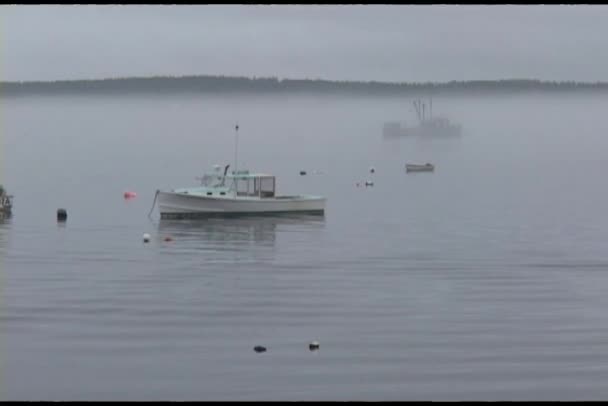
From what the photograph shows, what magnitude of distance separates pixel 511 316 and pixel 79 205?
241 feet

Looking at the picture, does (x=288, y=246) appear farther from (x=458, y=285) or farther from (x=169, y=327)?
(x=169, y=327)

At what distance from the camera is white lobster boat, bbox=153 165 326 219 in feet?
304

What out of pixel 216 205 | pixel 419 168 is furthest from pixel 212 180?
pixel 419 168

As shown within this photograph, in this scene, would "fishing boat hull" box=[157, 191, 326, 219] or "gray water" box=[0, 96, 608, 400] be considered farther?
"fishing boat hull" box=[157, 191, 326, 219]

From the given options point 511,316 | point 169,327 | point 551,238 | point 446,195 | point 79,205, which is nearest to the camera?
point 169,327

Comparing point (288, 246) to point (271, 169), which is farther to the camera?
point (271, 169)

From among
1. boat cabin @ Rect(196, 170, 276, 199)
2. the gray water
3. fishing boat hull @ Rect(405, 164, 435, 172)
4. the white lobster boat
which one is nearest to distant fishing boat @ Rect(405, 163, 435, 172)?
fishing boat hull @ Rect(405, 164, 435, 172)

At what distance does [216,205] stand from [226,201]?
0.75 meters

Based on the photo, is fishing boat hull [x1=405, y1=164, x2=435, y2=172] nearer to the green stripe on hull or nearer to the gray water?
the gray water

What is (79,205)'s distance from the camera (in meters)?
120

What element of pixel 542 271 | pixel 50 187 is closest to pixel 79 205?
pixel 50 187

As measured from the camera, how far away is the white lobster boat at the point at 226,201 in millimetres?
92562

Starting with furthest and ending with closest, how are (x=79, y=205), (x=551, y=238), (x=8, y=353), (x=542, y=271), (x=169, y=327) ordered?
(x=79, y=205) → (x=551, y=238) → (x=542, y=271) → (x=169, y=327) → (x=8, y=353)

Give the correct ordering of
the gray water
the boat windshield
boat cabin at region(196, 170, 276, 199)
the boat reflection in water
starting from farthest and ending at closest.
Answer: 1. the boat windshield
2. boat cabin at region(196, 170, 276, 199)
3. the boat reflection in water
4. the gray water
